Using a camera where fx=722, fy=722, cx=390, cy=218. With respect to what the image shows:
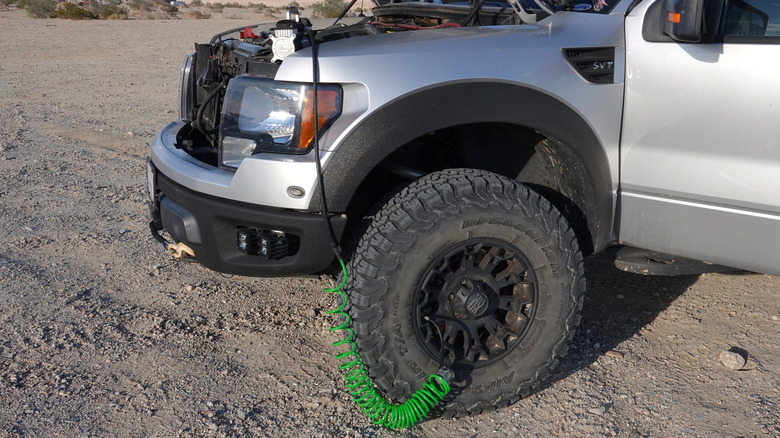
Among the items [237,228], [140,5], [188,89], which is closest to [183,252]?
[237,228]

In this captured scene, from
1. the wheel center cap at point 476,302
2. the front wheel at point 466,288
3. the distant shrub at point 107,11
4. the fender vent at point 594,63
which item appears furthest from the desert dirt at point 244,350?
the distant shrub at point 107,11

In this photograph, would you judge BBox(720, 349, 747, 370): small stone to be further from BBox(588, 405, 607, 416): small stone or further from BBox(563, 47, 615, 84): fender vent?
BBox(563, 47, 615, 84): fender vent

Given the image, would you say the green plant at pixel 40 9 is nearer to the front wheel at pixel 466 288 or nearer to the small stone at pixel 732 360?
the front wheel at pixel 466 288

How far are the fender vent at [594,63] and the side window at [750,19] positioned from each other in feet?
1.52

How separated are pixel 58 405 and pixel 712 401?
2.79 m

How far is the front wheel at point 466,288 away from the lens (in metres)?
2.80

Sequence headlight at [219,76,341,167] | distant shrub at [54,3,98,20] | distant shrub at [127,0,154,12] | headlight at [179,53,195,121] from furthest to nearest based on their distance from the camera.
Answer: distant shrub at [127,0,154,12] → distant shrub at [54,3,98,20] → headlight at [179,53,195,121] → headlight at [219,76,341,167]

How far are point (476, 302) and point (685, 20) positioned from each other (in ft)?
4.47

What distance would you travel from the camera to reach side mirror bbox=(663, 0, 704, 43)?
2.75m

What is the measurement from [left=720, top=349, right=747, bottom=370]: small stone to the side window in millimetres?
1502

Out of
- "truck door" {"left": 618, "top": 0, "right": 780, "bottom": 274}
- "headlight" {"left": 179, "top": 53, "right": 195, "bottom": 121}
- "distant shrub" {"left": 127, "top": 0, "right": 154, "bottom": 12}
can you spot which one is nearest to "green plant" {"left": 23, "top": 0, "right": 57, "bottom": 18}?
"distant shrub" {"left": 127, "top": 0, "right": 154, "bottom": 12}

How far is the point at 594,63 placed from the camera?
302 centimetres

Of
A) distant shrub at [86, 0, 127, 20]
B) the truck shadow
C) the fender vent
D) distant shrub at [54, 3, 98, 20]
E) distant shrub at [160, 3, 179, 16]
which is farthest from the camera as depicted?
distant shrub at [160, 3, 179, 16]

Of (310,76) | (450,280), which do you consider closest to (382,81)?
(310,76)
